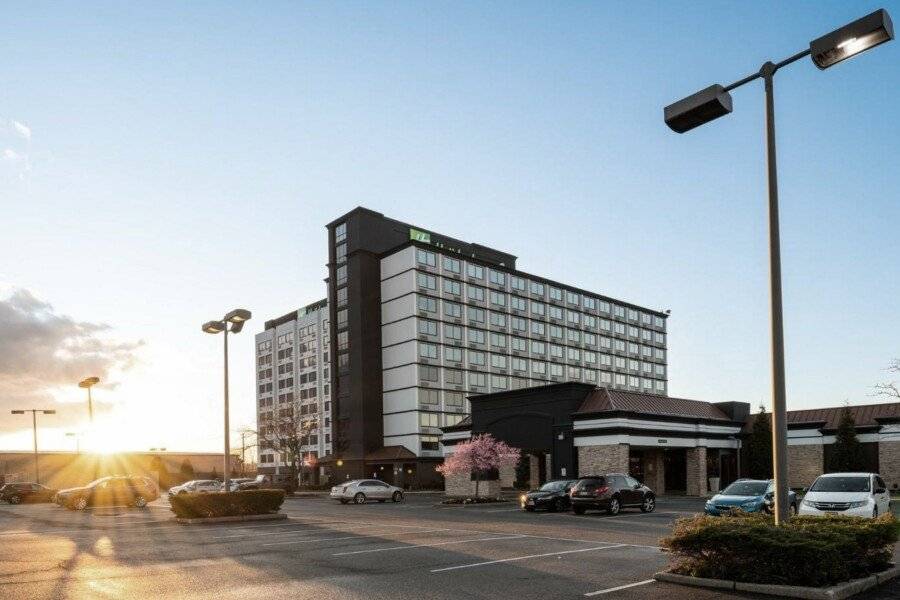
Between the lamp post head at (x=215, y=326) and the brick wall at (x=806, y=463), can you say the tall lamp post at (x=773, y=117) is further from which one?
the brick wall at (x=806, y=463)

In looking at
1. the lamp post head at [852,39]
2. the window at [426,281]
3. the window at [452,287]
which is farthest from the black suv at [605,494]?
the window at [452,287]

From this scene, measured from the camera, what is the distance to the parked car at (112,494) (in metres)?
40.6

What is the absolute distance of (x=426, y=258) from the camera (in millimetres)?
83125

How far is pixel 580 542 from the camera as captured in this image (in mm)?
18609

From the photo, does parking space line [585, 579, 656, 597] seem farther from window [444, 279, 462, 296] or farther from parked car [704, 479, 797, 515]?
window [444, 279, 462, 296]

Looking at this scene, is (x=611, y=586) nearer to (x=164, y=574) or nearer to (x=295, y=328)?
(x=164, y=574)

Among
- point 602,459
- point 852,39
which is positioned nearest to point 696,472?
point 602,459

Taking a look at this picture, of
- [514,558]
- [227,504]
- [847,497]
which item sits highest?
[514,558]

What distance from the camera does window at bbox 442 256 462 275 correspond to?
85625mm

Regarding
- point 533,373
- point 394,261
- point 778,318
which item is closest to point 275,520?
point 778,318

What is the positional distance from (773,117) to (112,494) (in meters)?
41.2

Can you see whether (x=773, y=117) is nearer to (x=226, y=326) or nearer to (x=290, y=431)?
(x=226, y=326)

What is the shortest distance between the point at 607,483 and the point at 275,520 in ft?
45.7

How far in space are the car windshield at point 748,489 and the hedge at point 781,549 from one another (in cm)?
1383
